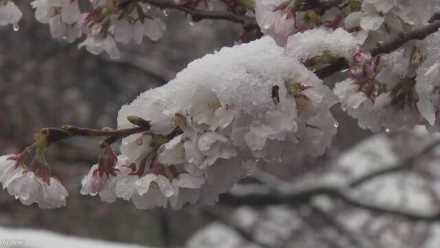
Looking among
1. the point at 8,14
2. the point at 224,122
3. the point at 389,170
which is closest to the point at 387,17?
the point at 224,122

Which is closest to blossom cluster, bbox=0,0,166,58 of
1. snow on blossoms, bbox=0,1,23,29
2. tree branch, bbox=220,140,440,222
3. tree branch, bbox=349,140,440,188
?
snow on blossoms, bbox=0,1,23,29

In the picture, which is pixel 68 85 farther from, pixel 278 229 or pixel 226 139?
pixel 226 139

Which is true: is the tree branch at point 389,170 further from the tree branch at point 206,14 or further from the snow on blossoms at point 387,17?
the snow on blossoms at point 387,17

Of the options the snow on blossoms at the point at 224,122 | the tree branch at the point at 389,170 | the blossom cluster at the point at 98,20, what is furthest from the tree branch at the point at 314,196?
the snow on blossoms at the point at 224,122

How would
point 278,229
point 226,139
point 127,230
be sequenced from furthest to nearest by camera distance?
point 127,230 → point 278,229 → point 226,139

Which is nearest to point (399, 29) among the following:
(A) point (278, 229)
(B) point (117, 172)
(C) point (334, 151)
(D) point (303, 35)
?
(D) point (303, 35)

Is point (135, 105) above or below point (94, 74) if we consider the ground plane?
above
